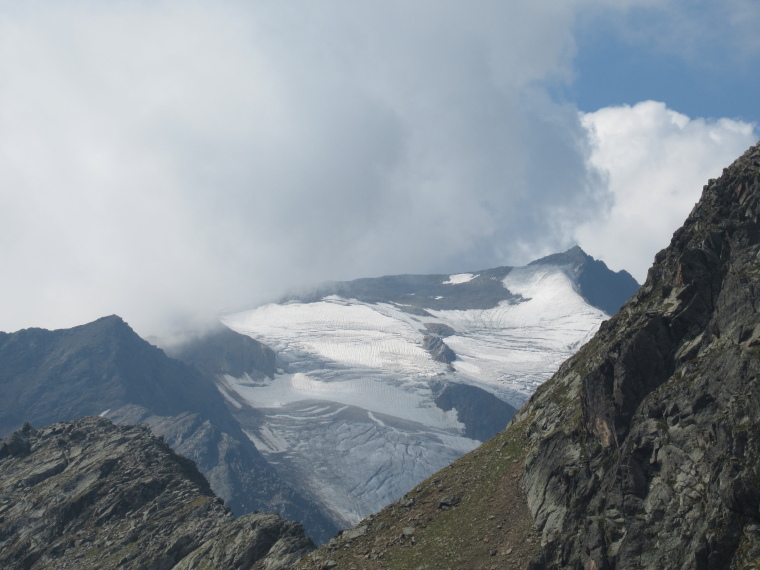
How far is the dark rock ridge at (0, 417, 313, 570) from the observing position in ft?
287

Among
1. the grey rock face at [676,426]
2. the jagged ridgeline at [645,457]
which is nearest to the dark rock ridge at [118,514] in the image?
the jagged ridgeline at [645,457]

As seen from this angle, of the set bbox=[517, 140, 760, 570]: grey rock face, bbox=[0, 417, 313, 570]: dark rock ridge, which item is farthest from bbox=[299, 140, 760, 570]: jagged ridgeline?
bbox=[0, 417, 313, 570]: dark rock ridge

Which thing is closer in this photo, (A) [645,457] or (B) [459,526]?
(A) [645,457]

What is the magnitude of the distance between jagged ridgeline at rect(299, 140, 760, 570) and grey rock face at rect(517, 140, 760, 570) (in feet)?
0.32

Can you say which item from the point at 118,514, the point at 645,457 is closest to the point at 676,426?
the point at 645,457

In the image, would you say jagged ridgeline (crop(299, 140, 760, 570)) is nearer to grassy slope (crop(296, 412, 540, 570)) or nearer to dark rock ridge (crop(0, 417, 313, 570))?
grassy slope (crop(296, 412, 540, 570))

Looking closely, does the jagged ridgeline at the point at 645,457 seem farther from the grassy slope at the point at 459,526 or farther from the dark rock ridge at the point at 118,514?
the dark rock ridge at the point at 118,514

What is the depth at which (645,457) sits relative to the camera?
46250 mm

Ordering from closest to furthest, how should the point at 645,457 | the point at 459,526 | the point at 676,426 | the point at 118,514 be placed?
the point at 676,426 < the point at 645,457 < the point at 459,526 < the point at 118,514

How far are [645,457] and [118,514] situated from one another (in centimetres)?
8583

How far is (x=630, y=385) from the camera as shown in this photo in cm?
5116

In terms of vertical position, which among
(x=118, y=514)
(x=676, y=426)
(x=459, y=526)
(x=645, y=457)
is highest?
(x=676, y=426)

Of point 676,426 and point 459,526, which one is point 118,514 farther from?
point 676,426

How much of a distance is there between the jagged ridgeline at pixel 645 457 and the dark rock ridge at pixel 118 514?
2364 cm
